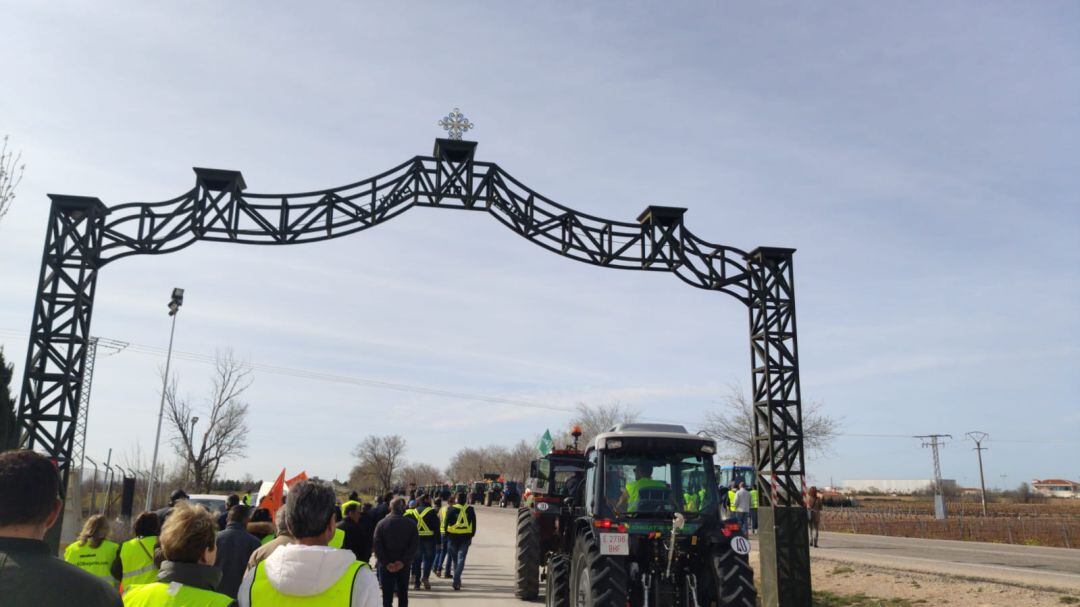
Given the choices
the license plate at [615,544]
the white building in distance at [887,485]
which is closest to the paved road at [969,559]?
the license plate at [615,544]

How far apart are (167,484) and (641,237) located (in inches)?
1455

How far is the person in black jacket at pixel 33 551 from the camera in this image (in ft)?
8.64

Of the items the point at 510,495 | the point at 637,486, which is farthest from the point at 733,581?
the point at 510,495

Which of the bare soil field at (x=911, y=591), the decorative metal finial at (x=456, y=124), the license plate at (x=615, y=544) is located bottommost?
the bare soil field at (x=911, y=591)

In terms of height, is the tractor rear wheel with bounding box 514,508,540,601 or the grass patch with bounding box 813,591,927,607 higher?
the tractor rear wheel with bounding box 514,508,540,601

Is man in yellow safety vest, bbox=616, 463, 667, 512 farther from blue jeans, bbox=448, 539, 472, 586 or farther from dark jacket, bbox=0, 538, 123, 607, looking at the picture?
dark jacket, bbox=0, 538, 123, 607

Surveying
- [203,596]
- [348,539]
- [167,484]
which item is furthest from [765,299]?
[167,484]

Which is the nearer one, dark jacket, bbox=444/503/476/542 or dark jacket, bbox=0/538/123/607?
dark jacket, bbox=0/538/123/607

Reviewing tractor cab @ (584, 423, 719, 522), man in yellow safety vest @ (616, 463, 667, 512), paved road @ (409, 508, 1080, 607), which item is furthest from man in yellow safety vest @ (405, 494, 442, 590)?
man in yellow safety vest @ (616, 463, 667, 512)

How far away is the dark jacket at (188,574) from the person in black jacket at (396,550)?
761 cm

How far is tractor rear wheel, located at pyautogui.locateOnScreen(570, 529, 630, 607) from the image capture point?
8695 millimetres

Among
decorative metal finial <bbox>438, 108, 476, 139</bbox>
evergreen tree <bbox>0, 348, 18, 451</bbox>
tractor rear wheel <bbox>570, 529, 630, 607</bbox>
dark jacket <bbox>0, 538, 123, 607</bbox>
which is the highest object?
decorative metal finial <bbox>438, 108, 476, 139</bbox>

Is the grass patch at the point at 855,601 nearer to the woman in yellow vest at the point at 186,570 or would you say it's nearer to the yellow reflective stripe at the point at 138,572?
the yellow reflective stripe at the point at 138,572

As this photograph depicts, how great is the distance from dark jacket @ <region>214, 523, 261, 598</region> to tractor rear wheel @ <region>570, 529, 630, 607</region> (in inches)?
147
